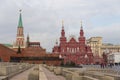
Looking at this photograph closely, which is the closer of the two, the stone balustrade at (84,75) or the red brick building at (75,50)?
the stone balustrade at (84,75)

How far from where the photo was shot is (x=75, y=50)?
17600cm

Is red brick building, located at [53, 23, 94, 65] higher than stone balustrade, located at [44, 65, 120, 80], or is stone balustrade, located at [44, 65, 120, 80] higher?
red brick building, located at [53, 23, 94, 65]

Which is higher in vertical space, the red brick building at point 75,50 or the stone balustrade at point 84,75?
the red brick building at point 75,50

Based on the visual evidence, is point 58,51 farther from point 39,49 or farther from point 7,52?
point 7,52

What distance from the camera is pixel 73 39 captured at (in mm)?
177625

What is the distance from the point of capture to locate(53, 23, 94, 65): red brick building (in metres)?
173

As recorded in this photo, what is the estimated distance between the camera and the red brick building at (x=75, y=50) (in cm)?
17288

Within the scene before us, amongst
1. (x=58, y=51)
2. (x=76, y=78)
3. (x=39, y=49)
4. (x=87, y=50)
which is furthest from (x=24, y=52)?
(x=76, y=78)

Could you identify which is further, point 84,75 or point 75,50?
point 75,50

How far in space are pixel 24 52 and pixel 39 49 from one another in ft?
30.0

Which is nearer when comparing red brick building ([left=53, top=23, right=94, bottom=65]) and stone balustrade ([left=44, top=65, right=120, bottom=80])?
stone balustrade ([left=44, top=65, right=120, bottom=80])

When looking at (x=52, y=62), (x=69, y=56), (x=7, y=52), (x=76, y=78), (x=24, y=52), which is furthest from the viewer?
(x=69, y=56)

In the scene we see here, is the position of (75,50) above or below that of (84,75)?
above

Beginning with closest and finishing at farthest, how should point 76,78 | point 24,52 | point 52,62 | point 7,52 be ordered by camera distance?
point 76,78 < point 7,52 < point 52,62 < point 24,52
